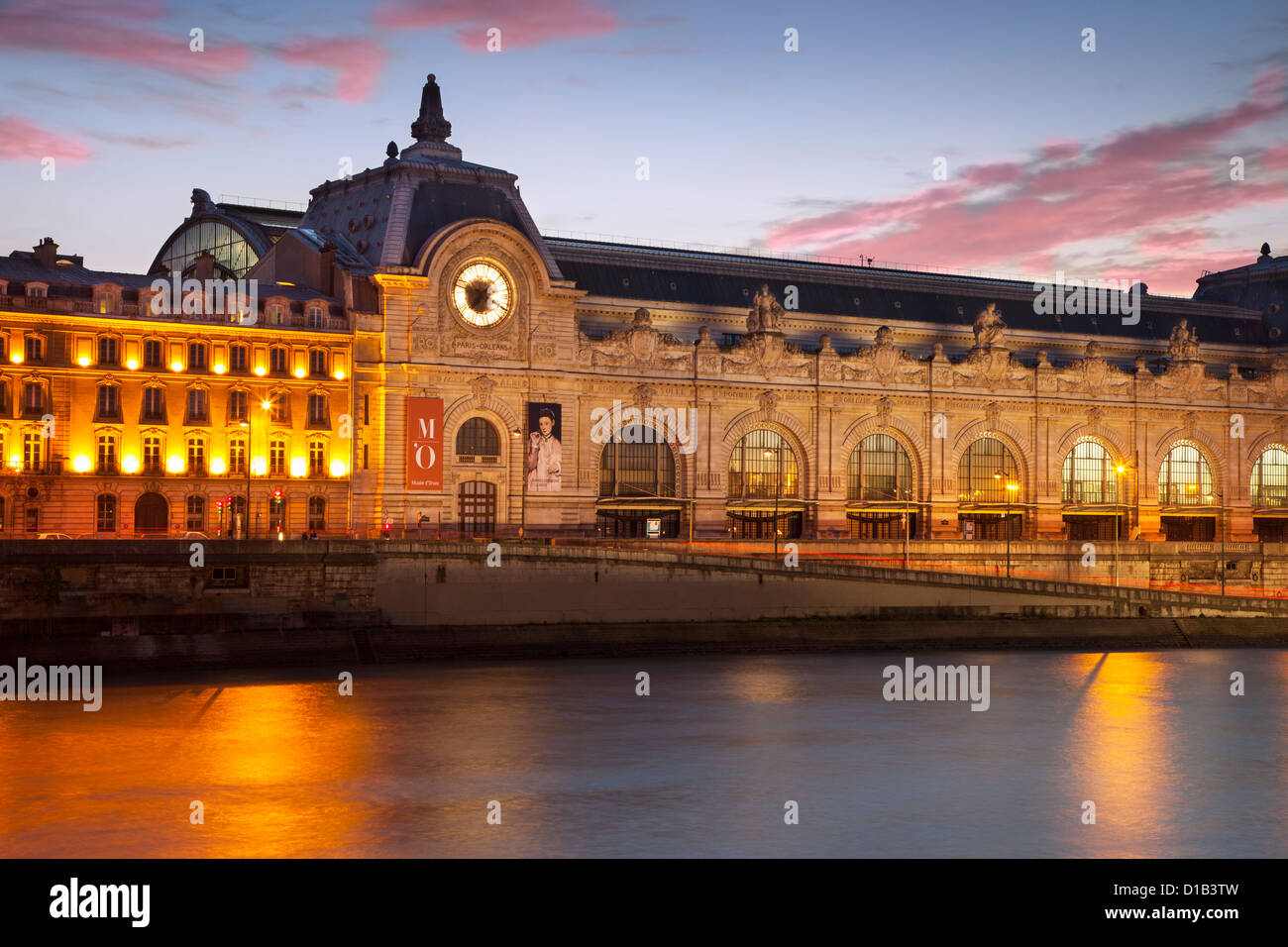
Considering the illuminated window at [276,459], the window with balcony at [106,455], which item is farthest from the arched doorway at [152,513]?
the illuminated window at [276,459]

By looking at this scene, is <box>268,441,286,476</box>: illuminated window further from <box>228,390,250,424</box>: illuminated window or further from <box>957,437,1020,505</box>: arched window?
<box>957,437,1020,505</box>: arched window

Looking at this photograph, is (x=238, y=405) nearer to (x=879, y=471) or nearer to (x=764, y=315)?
(x=764, y=315)

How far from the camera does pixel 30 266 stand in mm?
87500

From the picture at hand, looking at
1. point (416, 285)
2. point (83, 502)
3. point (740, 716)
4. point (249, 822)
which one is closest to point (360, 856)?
point (249, 822)

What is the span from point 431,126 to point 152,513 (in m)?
33.5

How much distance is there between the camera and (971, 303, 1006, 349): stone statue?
11594 centimetres

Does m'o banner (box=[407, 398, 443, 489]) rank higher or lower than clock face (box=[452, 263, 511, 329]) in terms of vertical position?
lower

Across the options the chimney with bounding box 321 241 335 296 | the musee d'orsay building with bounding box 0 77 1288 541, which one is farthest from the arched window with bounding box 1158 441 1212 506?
the chimney with bounding box 321 241 335 296

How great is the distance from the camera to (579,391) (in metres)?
101

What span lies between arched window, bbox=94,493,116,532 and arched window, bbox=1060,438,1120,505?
68.2 metres

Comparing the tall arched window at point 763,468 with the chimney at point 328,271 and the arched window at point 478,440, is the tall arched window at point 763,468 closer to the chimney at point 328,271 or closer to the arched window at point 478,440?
the arched window at point 478,440

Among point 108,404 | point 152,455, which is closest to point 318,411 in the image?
point 152,455
